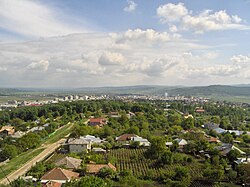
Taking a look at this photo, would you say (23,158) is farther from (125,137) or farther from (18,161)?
(125,137)

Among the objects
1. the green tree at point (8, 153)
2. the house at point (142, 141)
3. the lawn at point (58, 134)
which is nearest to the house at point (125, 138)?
the house at point (142, 141)

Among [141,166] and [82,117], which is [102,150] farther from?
[82,117]

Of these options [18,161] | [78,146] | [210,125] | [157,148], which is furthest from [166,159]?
[210,125]

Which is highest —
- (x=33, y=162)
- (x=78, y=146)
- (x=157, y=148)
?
(x=157, y=148)

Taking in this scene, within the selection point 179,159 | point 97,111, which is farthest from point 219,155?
point 97,111

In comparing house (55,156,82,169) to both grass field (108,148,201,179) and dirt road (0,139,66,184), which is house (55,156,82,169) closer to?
dirt road (0,139,66,184)

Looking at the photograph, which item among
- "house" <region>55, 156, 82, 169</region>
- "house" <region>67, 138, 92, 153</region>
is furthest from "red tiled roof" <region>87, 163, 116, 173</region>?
"house" <region>67, 138, 92, 153</region>
